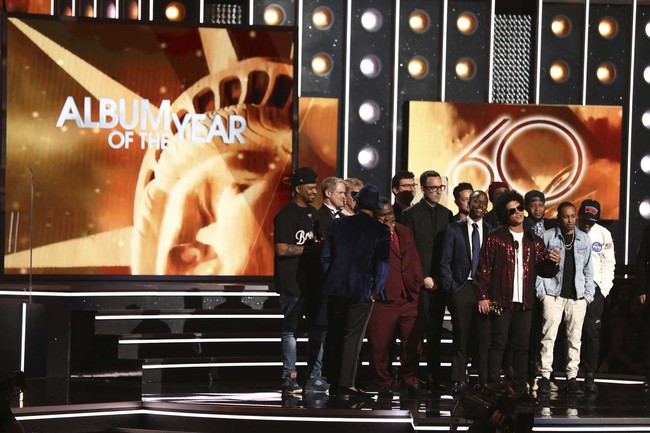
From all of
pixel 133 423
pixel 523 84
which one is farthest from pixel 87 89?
pixel 523 84

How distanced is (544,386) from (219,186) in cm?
344

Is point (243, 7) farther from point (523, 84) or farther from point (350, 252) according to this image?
point (350, 252)

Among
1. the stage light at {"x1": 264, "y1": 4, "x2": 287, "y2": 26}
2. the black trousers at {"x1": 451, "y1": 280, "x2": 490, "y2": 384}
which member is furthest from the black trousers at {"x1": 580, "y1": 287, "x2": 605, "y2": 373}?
the stage light at {"x1": 264, "y1": 4, "x2": 287, "y2": 26}

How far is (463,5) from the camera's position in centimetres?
1172

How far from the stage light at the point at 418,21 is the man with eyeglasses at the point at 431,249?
375 centimetres

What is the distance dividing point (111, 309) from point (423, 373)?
2.49m

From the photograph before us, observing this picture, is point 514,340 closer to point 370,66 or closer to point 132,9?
point 370,66

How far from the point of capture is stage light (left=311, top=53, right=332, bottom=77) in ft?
37.3

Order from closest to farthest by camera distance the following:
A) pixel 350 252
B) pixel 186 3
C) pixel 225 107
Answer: pixel 350 252, pixel 225 107, pixel 186 3

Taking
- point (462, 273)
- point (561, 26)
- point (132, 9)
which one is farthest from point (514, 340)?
point (132, 9)

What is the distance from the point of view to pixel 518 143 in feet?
38.0

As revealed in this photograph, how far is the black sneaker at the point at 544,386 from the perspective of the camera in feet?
26.5

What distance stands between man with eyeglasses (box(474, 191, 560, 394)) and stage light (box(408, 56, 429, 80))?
3955 mm

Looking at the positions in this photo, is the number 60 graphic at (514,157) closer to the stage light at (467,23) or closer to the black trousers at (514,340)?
the stage light at (467,23)
